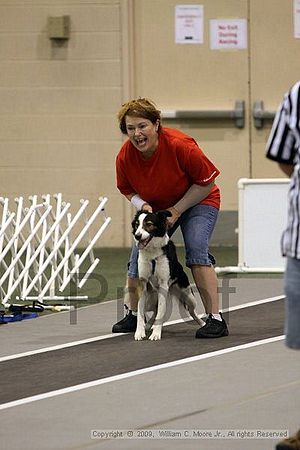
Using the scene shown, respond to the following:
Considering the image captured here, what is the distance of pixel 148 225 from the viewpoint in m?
6.99

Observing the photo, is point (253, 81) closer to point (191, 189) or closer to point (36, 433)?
point (191, 189)

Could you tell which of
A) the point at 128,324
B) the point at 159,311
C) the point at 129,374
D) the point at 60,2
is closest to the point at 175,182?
the point at 159,311

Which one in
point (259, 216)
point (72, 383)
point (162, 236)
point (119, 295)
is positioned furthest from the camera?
point (259, 216)

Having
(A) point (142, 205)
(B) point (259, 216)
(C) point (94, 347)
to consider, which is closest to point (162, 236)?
(A) point (142, 205)

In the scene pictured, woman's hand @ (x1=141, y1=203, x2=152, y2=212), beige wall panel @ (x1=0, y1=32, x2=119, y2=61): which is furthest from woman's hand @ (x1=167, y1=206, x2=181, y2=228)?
beige wall panel @ (x1=0, y1=32, x2=119, y2=61)

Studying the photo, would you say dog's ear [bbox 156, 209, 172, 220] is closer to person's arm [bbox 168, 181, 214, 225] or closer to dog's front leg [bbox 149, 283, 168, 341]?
person's arm [bbox 168, 181, 214, 225]

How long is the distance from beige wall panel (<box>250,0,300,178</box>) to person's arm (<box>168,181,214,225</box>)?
218 inches

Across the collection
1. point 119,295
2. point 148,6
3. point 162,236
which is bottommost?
point 119,295

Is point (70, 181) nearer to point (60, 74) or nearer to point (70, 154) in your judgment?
point (70, 154)

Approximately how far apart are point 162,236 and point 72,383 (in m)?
1.32

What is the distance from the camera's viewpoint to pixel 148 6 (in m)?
12.7

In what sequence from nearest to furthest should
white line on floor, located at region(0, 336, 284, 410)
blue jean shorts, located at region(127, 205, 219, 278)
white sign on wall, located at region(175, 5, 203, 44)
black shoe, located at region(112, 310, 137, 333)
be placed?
white line on floor, located at region(0, 336, 284, 410), blue jean shorts, located at region(127, 205, 219, 278), black shoe, located at region(112, 310, 137, 333), white sign on wall, located at region(175, 5, 203, 44)

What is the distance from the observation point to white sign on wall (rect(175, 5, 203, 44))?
1263 cm

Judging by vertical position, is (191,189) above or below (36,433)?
above
